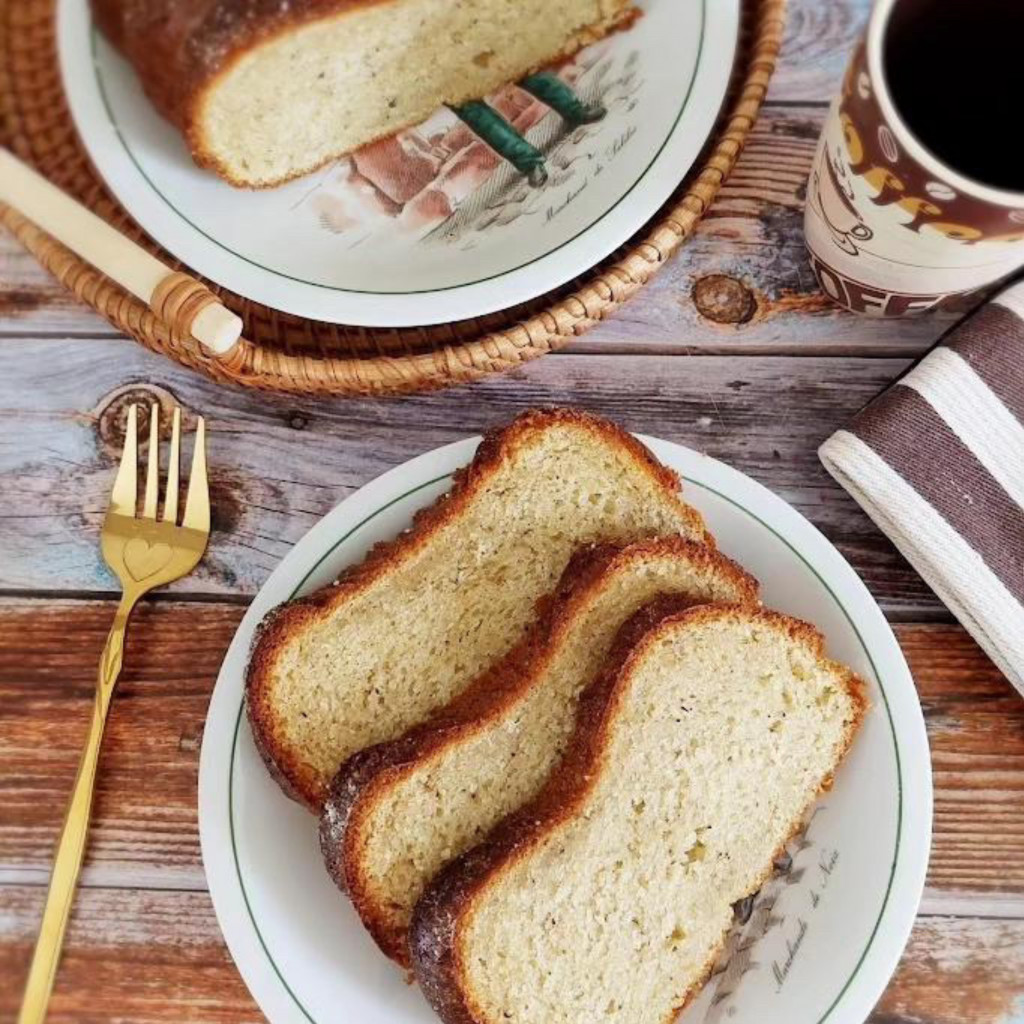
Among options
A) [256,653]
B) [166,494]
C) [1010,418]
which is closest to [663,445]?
[1010,418]

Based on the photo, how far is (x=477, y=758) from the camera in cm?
146

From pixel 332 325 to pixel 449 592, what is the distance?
0.48 meters

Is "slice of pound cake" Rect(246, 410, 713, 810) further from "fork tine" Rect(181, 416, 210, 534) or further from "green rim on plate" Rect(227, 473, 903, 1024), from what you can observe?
"fork tine" Rect(181, 416, 210, 534)

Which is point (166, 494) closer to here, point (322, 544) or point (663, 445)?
point (322, 544)

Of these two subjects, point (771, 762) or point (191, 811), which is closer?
point (771, 762)

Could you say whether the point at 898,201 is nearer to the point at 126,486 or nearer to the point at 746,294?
the point at 746,294

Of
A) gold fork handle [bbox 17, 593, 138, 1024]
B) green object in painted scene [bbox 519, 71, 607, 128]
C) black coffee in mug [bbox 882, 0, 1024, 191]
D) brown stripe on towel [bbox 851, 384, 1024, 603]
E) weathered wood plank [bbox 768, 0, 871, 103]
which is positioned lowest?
gold fork handle [bbox 17, 593, 138, 1024]

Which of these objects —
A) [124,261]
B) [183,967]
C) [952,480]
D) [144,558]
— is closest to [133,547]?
[144,558]

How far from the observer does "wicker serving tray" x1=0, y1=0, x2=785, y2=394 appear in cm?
165

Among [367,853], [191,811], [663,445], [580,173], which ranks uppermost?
[580,173]

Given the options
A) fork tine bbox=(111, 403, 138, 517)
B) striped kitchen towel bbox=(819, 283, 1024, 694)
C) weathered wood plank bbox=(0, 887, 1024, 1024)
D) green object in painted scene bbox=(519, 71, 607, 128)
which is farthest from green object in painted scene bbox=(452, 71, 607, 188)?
weathered wood plank bbox=(0, 887, 1024, 1024)

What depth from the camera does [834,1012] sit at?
4.74 ft

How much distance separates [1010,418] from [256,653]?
39.3 inches

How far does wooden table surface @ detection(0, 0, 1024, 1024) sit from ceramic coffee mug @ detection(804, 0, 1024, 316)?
17 cm
